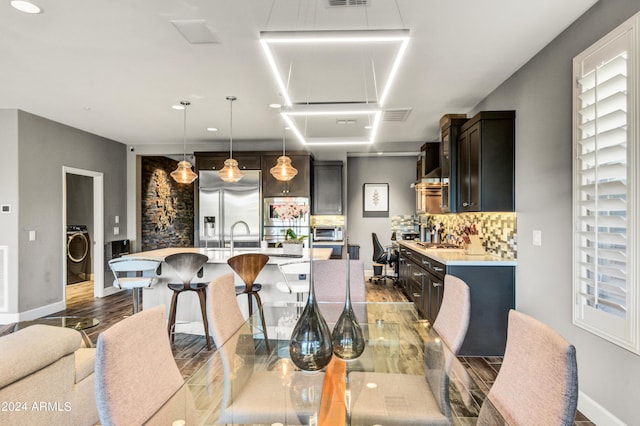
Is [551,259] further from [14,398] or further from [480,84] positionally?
[14,398]

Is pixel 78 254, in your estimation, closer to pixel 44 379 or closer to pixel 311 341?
pixel 44 379

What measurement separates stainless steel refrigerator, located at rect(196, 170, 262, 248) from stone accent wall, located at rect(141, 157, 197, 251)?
151cm

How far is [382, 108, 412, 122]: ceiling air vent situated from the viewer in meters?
4.67

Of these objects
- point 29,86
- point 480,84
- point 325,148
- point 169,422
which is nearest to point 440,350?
point 169,422

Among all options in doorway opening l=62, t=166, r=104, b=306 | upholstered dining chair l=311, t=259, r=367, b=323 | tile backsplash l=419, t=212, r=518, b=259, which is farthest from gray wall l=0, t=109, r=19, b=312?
tile backsplash l=419, t=212, r=518, b=259

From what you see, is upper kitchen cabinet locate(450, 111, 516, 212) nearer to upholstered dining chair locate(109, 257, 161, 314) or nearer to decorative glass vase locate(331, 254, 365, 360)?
decorative glass vase locate(331, 254, 365, 360)

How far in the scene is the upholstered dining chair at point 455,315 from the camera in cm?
176

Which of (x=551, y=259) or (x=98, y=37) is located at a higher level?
(x=98, y=37)

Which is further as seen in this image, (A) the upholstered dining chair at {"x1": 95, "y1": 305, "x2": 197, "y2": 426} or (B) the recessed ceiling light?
(B) the recessed ceiling light

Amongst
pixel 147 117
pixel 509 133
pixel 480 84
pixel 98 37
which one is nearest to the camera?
pixel 98 37

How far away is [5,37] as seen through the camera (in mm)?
2775

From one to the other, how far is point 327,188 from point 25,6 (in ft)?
16.8

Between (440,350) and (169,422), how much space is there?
1282 millimetres

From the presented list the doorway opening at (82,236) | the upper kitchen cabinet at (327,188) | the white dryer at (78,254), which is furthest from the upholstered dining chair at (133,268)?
the white dryer at (78,254)
